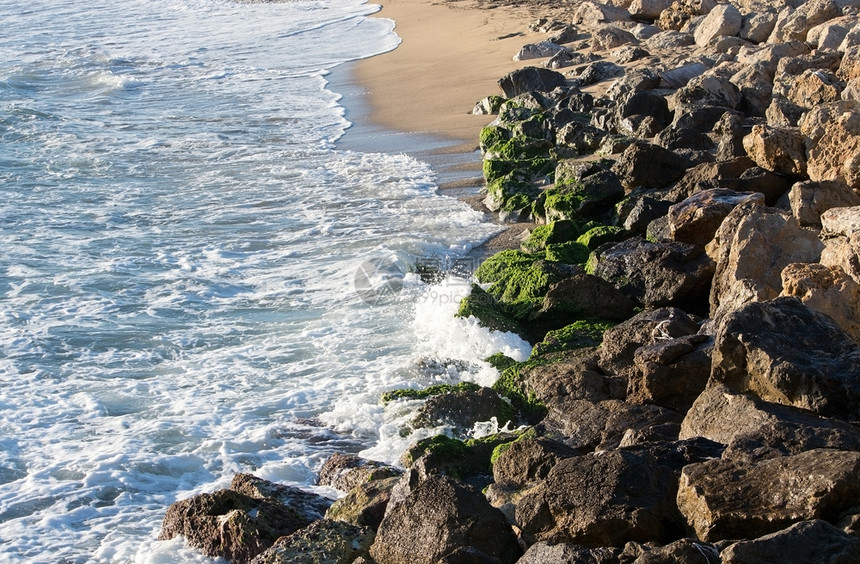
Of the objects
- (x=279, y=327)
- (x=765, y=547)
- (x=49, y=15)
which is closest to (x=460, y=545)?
(x=765, y=547)

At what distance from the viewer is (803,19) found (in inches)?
500

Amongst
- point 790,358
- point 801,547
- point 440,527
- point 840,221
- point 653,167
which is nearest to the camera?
point 801,547

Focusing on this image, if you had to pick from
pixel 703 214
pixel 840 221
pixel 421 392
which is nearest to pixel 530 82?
pixel 703 214

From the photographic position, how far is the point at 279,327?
818 centimetres

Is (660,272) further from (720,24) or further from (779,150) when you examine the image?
(720,24)

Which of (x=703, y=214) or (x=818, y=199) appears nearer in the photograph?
(x=818, y=199)

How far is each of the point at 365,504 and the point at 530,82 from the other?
993cm

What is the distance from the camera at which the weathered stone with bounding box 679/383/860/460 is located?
4.23 m

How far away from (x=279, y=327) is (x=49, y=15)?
2400 cm

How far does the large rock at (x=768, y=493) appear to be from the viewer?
3.72 meters

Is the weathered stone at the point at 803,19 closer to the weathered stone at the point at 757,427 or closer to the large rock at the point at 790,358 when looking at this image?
the large rock at the point at 790,358

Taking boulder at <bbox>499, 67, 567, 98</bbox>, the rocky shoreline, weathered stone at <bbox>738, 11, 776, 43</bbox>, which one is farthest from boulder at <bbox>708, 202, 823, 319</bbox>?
weathered stone at <bbox>738, 11, 776, 43</bbox>

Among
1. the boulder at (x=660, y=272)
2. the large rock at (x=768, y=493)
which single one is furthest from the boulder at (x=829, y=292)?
the large rock at (x=768, y=493)

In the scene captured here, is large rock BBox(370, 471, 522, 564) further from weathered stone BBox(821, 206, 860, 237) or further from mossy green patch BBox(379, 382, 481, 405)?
weathered stone BBox(821, 206, 860, 237)
